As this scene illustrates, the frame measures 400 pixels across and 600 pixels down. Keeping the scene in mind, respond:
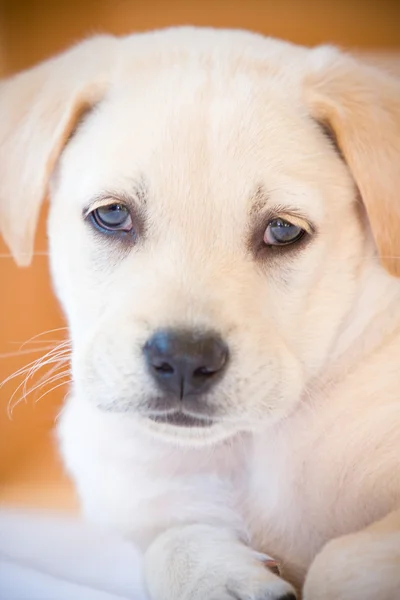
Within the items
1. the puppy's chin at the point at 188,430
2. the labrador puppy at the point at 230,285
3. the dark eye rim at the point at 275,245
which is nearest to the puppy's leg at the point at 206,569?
the labrador puppy at the point at 230,285

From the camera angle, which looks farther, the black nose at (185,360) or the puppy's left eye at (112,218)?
the puppy's left eye at (112,218)

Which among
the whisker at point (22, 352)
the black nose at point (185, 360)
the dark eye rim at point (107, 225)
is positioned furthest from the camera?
the whisker at point (22, 352)

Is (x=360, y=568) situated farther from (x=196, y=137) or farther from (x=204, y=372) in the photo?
(x=196, y=137)

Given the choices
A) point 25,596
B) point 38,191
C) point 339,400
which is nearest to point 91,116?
point 38,191

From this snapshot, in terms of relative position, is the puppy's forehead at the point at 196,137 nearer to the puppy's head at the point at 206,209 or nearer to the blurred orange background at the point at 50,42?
the puppy's head at the point at 206,209

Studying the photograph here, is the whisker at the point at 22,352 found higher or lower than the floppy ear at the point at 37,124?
lower

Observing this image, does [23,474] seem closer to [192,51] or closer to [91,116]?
[91,116]

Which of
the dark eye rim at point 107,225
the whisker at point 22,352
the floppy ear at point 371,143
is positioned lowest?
the whisker at point 22,352

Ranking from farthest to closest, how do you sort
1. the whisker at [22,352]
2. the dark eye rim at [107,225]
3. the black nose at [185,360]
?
the whisker at [22,352]
the dark eye rim at [107,225]
the black nose at [185,360]
